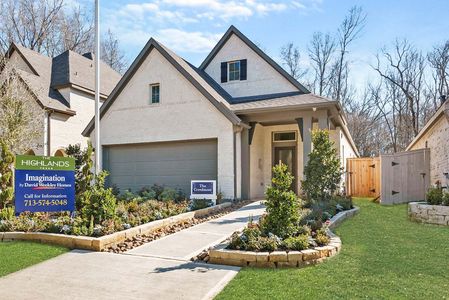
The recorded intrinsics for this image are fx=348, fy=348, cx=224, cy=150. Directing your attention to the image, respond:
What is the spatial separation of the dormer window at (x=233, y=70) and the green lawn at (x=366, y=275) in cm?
1087

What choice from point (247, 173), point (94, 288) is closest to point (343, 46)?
point (247, 173)

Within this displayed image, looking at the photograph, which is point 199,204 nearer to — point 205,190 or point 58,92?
point 205,190

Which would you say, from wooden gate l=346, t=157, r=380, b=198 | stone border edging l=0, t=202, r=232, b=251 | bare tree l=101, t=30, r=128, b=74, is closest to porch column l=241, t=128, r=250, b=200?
stone border edging l=0, t=202, r=232, b=251

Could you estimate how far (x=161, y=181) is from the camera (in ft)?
47.8

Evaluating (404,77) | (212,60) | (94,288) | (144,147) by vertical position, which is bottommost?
(94,288)

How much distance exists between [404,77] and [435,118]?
21738 mm

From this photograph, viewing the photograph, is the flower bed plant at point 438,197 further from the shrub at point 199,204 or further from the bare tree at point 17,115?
the bare tree at point 17,115

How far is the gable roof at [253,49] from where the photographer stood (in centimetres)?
1539

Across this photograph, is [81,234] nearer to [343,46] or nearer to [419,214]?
[419,214]

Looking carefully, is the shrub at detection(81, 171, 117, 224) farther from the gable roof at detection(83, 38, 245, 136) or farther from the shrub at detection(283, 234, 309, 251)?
the gable roof at detection(83, 38, 245, 136)

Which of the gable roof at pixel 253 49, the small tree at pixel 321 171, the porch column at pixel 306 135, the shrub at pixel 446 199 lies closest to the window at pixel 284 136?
the gable roof at pixel 253 49

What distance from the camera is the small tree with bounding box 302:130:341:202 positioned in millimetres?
10547

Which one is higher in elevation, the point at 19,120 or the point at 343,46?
the point at 343,46

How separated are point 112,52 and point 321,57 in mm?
19980
